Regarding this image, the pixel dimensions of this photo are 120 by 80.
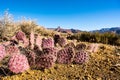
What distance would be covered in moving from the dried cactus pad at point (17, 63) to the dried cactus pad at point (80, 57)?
1.17 meters

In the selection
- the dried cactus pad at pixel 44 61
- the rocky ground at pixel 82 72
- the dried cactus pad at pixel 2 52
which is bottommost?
the rocky ground at pixel 82 72

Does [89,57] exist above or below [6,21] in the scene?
below

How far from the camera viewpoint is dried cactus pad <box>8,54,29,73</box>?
197 inches

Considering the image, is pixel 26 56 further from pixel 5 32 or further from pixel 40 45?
pixel 5 32

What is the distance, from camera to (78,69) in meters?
5.65

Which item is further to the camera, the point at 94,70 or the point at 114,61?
the point at 114,61

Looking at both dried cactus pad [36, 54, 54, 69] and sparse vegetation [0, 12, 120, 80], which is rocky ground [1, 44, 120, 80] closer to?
sparse vegetation [0, 12, 120, 80]

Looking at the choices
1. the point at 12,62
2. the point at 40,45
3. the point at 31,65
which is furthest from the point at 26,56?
the point at 40,45

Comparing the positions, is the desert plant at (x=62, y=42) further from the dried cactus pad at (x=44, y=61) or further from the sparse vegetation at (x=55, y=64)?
the dried cactus pad at (x=44, y=61)

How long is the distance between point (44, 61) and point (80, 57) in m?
0.86

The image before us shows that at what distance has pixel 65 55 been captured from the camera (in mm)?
5711

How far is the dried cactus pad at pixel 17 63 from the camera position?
4.99 m

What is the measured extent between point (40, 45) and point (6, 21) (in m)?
5.99

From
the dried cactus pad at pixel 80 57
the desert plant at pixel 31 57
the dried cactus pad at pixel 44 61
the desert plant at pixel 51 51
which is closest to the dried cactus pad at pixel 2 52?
the desert plant at pixel 31 57
